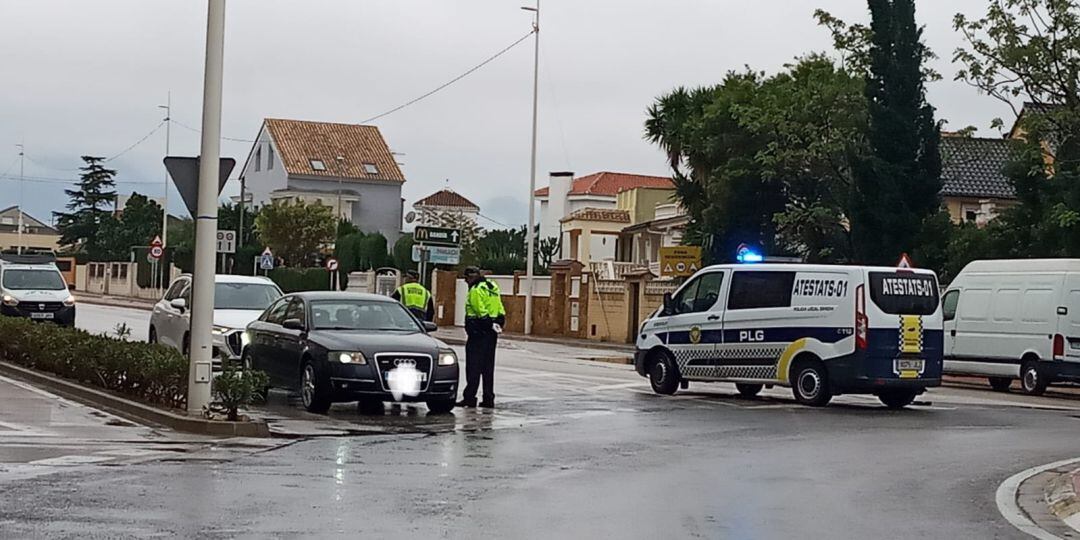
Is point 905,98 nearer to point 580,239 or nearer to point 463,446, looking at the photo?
point 463,446

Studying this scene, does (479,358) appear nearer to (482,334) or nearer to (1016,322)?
(482,334)

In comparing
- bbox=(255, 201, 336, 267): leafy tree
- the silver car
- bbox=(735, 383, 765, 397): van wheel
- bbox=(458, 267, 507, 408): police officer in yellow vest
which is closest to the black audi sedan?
bbox=(458, 267, 507, 408): police officer in yellow vest

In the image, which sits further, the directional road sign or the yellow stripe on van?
the yellow stripe on van

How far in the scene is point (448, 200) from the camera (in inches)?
3957

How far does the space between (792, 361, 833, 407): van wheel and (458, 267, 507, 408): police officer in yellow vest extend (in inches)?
176

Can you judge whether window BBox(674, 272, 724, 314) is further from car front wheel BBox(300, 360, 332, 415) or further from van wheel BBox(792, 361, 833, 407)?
car front wheel BBox(300, 360, 332, 415)

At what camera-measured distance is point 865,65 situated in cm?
3931

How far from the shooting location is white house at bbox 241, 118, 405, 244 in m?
81.9

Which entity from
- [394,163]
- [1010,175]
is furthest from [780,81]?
[394,163]

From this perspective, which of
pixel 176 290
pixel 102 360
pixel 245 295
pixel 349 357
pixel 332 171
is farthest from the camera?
Answer: pixel 332 171

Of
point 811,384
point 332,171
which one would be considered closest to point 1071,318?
point 811,384

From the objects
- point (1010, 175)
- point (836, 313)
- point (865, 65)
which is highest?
point (865, 65)

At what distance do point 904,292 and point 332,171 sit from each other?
6498 centimetres

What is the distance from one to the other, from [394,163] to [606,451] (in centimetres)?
7279
